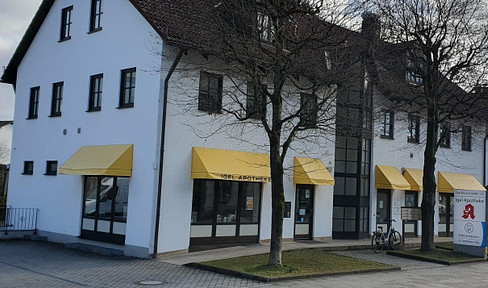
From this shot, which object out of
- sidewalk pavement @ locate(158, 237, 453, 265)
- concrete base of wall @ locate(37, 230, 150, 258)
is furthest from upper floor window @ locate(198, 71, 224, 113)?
concrete base of wall @ locate(37, 230, 150, 258)

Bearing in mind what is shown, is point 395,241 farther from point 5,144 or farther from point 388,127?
point 5,144

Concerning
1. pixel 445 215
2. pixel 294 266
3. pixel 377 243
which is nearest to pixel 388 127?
pixel 445 215

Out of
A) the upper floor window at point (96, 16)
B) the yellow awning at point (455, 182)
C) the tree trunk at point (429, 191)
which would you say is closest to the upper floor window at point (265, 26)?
the upper floor window at point (96, 16)

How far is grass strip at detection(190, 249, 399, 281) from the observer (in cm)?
1378

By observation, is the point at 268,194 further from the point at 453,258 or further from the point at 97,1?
the point at 97,1

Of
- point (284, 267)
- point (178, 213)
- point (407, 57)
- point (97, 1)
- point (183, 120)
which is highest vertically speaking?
point (97, 1)

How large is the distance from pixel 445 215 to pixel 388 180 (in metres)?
6.03

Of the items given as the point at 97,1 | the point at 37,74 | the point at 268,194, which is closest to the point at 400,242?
the point at 268,194

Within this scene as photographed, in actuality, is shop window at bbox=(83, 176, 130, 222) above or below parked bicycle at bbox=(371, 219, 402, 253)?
above

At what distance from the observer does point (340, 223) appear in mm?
22719

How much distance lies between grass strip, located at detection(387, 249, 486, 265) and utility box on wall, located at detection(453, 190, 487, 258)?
1.18 feet

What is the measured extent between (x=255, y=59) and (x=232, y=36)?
90 cm

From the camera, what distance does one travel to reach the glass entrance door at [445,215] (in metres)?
27.5

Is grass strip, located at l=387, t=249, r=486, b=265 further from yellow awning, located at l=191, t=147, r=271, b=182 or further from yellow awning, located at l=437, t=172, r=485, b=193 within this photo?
yellow awning, located at l=437, t=172, r=485, b=193
